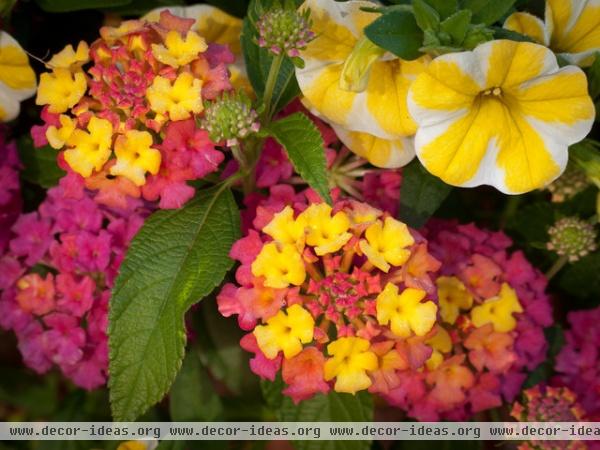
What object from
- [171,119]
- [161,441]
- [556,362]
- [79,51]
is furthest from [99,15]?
[556,362]

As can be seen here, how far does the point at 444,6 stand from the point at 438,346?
0.40 meters

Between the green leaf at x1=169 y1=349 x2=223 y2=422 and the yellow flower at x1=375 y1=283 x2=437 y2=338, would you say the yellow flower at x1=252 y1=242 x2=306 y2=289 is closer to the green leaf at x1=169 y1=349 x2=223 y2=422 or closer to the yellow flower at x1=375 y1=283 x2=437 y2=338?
the yellow flower at x1=375 y1=283 x2=437 y2=338

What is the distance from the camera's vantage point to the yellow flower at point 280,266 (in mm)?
782

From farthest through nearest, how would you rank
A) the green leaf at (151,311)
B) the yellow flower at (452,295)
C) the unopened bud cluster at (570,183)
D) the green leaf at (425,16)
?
the unopened bud cluster at (570,183) < the yellow flower at (452,295) < the green leaf at (151,311) < the green leaf at (425,16)

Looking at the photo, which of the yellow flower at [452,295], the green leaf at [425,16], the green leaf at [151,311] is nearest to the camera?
the green leaf at [425,16]

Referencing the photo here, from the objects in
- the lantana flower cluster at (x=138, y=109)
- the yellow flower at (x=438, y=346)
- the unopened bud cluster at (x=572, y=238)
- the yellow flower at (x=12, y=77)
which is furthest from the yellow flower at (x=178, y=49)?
the unopened bud cluster at (x=572, y=238)

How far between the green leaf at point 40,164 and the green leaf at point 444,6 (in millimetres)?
529

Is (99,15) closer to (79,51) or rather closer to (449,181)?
(79,51)

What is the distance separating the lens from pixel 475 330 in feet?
3.12

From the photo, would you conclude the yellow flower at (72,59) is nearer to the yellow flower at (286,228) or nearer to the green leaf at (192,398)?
the yellow flower at (286,228)

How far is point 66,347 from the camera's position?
3.14 ft

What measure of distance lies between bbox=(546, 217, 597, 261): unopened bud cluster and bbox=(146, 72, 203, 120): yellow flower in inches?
20.8

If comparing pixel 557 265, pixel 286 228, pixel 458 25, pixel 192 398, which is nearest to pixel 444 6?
pixel 458 25

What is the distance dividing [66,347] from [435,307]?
469mm
